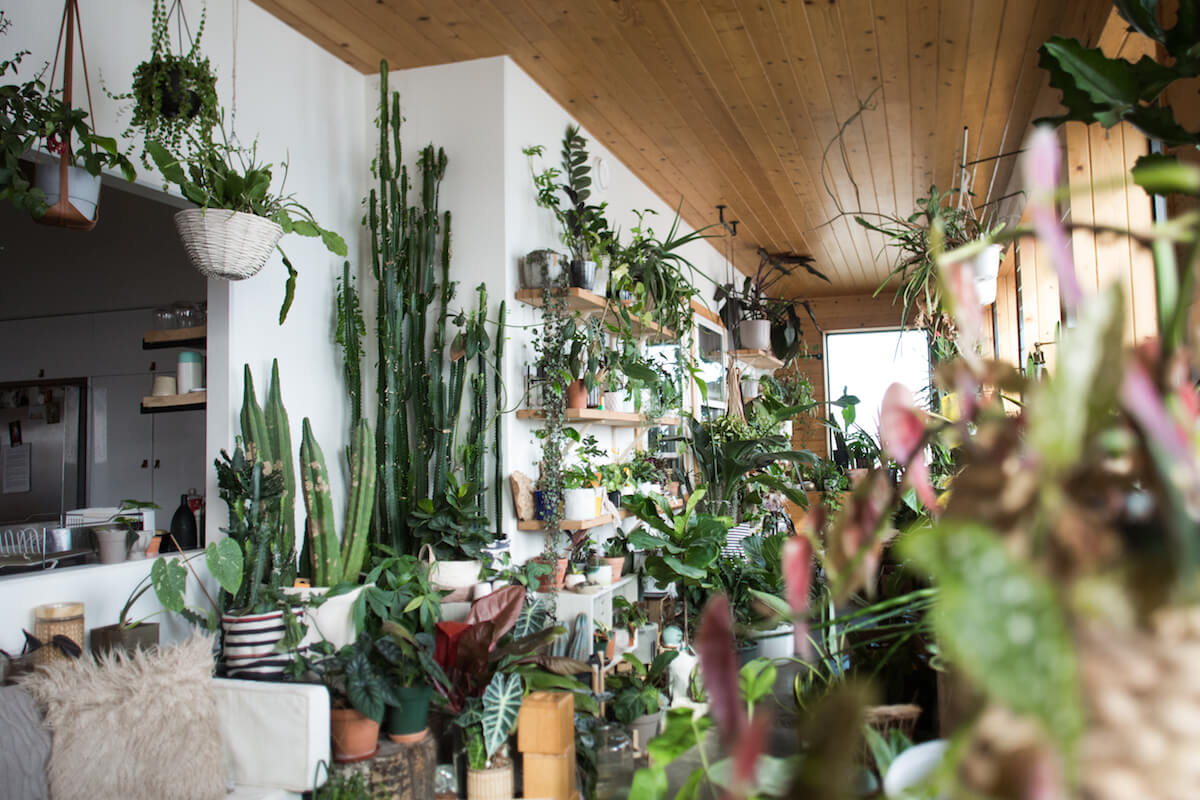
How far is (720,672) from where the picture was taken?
336 millimetres

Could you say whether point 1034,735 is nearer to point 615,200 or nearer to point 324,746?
point 324,746

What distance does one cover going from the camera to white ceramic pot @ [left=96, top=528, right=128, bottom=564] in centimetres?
254

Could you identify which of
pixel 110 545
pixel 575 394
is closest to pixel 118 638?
pixel 110 545

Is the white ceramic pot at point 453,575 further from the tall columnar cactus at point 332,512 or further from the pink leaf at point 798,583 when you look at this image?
the pink leaf at point 798,583

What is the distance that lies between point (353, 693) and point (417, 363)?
5.23ft

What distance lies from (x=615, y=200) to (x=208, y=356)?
263 centimetres

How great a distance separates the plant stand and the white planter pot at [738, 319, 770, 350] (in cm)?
476

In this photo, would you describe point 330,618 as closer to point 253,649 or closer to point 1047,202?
point 253,649

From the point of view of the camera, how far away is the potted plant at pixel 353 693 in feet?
7.29

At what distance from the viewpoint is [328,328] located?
3418mm

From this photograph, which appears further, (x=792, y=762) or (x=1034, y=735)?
(x=792, y=762)

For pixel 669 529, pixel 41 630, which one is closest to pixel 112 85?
pixel 41 630

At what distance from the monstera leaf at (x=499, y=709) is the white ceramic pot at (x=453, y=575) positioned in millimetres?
713

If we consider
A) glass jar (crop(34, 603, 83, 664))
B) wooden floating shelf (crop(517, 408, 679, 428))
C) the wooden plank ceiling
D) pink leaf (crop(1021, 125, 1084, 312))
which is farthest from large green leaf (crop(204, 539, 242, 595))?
pink leaf (crop(1021, 125, 1084, 312))
